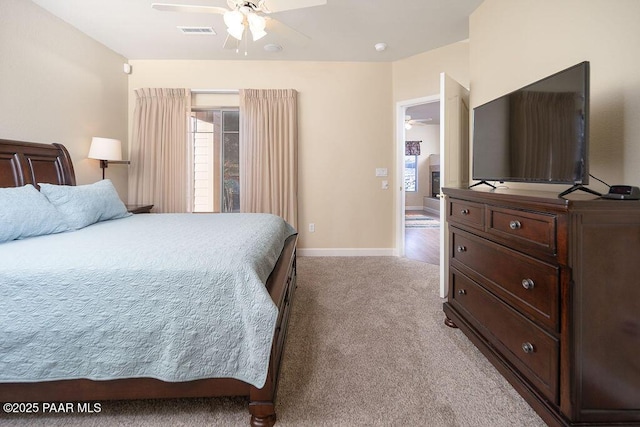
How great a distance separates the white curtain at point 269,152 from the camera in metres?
4.16

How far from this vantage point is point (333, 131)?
14.2 feet

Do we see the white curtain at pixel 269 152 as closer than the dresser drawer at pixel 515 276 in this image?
No

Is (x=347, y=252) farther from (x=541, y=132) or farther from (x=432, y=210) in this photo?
(x=432, y=210)

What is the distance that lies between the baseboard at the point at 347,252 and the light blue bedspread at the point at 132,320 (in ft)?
10.1

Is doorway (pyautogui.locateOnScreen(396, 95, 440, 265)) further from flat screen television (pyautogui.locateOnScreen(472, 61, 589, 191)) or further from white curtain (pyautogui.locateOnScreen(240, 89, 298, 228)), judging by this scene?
flat screen television (pyautogui.locateOnScreen(472, 61, 589, 191))

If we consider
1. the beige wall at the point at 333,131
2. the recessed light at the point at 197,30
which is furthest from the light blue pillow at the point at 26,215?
the beige wall at the point at 333,131

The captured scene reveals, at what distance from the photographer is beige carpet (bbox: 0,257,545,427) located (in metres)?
1.37

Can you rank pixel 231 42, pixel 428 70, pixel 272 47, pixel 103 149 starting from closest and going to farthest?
pixel 231 42 < pixel 103 149 < pixel 272 47 < pixel 428 70

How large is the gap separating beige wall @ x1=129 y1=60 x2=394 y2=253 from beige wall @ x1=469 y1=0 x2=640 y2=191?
6.65 ft

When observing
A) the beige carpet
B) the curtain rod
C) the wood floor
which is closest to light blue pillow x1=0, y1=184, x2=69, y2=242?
the beige carpet

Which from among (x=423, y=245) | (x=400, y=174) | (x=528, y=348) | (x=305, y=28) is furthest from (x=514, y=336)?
(x=423, y=245)

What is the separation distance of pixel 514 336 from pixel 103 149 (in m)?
4.16

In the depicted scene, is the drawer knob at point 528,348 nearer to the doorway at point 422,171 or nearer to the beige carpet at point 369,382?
the beige carpet at point 369,382

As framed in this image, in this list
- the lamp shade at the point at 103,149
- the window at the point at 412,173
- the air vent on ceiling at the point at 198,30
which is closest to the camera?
the air vent on ceiling at the point at 198,30
